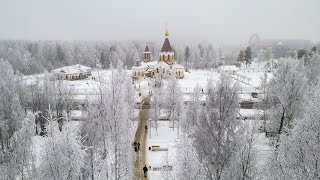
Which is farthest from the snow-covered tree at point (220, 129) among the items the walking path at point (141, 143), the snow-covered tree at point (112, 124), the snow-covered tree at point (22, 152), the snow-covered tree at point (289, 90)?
the snow-covered tree at point (289, 90)

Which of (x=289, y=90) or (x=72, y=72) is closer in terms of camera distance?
(x=289, y=90)

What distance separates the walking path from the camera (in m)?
20.7

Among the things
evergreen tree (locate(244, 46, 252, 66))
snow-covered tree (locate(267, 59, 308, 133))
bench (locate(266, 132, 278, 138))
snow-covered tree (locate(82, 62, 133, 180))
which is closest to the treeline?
evergreen tree (locate(244, 46, 252, 66))

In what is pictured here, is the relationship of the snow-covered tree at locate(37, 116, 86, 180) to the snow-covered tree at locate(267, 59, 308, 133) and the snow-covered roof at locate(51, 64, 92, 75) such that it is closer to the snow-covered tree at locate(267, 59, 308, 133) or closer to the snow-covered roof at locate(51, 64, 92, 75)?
the snow-covered tree at locate(267, 59, 308, 133)

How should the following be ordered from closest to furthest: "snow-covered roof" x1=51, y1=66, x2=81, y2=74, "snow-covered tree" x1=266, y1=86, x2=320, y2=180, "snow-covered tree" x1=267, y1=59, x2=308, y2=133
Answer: "snow-covered tree" x1=266, y1=86, x2=320, y2=180 < "snow-covered tree" x1=267, y1=59, x2=308, y2=133 < "snow-covered roof" x1=51, y1=66, x2=81, y2=74

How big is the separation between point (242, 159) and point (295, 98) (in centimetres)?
1256

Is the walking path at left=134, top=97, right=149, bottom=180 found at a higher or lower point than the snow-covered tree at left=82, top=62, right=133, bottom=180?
lower

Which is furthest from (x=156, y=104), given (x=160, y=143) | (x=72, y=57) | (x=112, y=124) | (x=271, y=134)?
(x=72, y=57)

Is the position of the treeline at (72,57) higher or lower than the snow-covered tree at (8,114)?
higher

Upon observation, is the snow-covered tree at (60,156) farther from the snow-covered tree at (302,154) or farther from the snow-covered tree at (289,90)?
the snow-covered tree at (289,90)

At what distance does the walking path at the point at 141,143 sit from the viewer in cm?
2071

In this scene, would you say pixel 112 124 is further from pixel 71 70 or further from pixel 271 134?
pixel 71 70

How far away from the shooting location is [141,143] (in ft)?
85.7

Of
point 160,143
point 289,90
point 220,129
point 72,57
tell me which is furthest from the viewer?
point 72,57
